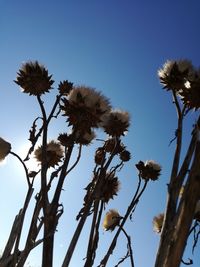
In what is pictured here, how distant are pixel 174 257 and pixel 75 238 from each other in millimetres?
1782

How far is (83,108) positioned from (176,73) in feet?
4.15

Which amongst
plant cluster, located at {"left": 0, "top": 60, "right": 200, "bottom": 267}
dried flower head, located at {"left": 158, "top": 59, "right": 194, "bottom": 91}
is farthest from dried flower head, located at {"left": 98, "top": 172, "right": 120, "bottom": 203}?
dried flower head, located at {"left": 158, "top": 59, "right": 194, "bottom": 91}

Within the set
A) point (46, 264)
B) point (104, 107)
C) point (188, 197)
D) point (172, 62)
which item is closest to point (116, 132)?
point (104, 107)

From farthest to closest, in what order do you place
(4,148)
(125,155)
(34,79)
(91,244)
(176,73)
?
(125,155), (176,73), (34,79), (4,148), (91,244)

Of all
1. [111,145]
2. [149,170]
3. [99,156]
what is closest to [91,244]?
[99,156]

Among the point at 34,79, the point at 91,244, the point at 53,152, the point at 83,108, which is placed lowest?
the point at 91,244

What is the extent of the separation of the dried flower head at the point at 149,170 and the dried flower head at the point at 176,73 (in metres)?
1.23

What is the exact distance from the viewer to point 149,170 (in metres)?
5.67

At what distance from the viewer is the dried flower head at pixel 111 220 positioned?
5.37 m

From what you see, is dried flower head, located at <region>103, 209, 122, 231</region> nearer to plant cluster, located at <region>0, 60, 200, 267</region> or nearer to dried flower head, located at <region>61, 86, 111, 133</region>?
plant cluster, located at <region>0, 60, 200, 267</region>

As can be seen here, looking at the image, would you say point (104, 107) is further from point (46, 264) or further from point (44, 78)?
point (46, 264)

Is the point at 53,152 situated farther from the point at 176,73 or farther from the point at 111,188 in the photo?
the point at 176,73

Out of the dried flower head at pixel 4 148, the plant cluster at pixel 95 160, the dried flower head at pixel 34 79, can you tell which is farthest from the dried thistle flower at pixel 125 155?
the dried flower head at pixel 4 148

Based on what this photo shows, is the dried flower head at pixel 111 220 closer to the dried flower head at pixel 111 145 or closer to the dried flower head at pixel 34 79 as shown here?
the dried flower head at pixel 111 145
